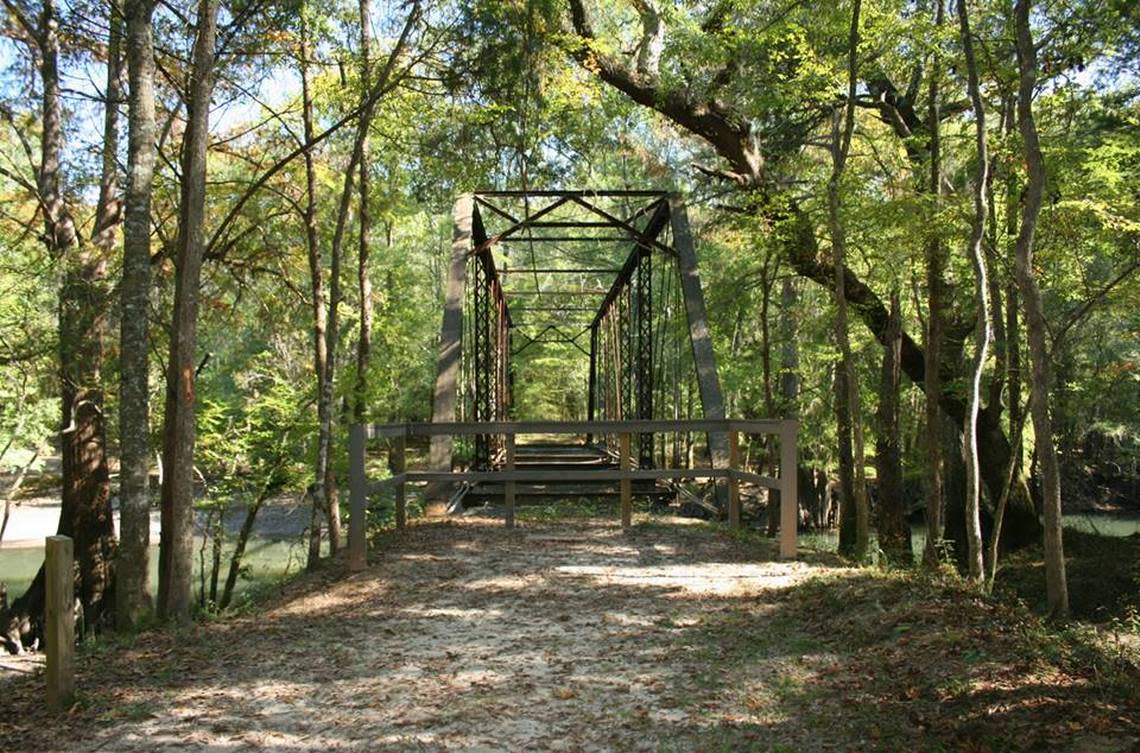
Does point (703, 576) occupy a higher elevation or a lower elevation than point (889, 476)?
lower

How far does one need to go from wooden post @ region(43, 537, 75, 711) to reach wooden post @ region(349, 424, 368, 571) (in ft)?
9.03

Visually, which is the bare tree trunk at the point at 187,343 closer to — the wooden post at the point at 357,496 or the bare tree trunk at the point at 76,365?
the wooden post at the point at 357,496

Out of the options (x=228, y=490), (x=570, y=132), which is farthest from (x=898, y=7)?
(x=228, y=490)

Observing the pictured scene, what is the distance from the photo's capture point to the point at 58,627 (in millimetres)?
4285

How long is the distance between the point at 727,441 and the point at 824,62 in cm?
486

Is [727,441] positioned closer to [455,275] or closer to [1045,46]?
[455,275]

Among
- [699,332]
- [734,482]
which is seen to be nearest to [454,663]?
[734,482]

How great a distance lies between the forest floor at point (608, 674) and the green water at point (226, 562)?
1332 centimetres

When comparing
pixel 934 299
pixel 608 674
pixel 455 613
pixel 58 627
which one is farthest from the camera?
pixel 934 299

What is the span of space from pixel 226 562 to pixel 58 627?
19.5m

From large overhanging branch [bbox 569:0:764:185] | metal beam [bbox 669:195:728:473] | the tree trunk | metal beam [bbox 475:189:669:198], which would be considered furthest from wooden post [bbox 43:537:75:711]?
the tree trunk

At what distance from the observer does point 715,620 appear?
222 inches

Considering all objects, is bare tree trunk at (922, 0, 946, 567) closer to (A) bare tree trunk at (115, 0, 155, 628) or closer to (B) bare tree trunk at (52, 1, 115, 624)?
(A) bare tree trunk at (115, 0, 155, 628)

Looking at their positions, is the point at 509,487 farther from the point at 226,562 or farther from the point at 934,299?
the point at 226,562
